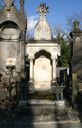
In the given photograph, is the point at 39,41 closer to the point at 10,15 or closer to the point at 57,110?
the point at 10,15

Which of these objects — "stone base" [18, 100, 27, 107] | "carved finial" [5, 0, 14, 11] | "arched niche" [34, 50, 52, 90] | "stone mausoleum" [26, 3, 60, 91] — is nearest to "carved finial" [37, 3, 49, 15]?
"stone mausoleum" [26, 3, 60, 91]

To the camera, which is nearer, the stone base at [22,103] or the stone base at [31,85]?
the stone base at [22,103]

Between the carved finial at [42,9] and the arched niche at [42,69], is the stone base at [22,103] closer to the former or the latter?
the arched niche at [42,69]

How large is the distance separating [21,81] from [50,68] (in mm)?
3050

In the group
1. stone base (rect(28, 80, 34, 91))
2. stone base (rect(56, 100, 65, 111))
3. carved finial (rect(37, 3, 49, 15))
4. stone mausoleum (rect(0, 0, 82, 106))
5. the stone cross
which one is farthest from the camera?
the stone cross

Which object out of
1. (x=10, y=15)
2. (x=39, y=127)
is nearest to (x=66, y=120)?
(x=39, y=127)

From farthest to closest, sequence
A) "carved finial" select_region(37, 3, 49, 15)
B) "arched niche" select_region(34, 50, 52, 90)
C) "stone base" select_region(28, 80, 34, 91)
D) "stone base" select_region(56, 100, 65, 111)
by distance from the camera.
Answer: "carved finial" select_region(37, 3, 49, 15)
"arched niche" select_region(34, 50, 52, 90)
"stone base" select_region(28, 80, 34, 91)
"stone base" select_region(56, 100, 65, 111)

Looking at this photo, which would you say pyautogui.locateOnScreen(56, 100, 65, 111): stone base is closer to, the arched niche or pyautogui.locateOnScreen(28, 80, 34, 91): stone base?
pyautogui.locateOnScreen(28, 80, 34, 91): stone base

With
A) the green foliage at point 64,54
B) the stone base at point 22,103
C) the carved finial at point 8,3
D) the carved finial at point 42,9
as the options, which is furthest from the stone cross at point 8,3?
the green foliage at point 64,54

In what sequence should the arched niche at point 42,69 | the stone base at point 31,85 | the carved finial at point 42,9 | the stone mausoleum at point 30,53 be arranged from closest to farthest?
1. the stone base at point 31,85
2. the stone mausoleum at point 30,53
3. the arched niche at point 42,69
4. the carved finial at point 42,9

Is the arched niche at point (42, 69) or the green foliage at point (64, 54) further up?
the green foliage at point (64, 54)

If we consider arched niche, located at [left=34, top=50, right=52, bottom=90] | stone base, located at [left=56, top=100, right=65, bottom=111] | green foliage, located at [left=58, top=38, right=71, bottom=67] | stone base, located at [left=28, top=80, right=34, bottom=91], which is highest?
green foliage, located at [left=58, top=38, right=71, bottom=67]

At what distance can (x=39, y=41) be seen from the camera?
1872 cm

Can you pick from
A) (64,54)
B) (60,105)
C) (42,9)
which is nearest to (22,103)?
(60,105)
